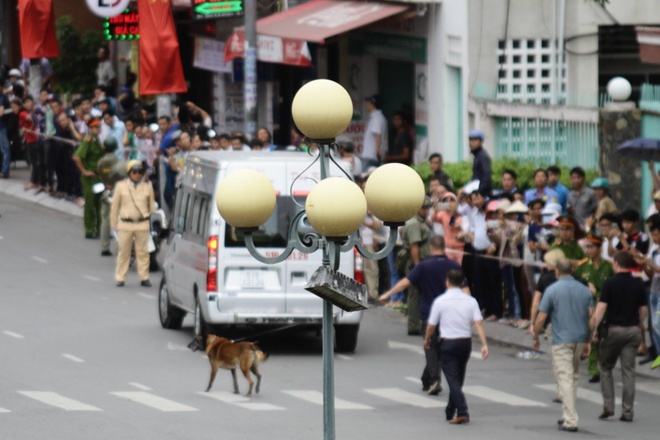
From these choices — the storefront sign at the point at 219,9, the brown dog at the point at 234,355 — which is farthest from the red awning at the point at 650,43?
the storefront sign at the point at 219,9

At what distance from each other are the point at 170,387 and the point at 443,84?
12.5 m

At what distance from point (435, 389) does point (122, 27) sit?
61.0 ft

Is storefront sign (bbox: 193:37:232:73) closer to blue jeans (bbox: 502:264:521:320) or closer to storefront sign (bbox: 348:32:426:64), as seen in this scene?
storefront sign (bbox: 348:32:426:64)

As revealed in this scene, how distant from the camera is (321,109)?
1020 cm

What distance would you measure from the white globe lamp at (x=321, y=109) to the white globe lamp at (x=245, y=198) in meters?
0.44

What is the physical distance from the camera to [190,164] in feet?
66.2

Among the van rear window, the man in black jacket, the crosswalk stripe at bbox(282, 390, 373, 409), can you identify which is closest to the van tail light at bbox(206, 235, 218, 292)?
the van rear window

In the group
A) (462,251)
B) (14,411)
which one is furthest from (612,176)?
(14,411)

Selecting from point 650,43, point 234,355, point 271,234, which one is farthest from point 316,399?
point 650,43

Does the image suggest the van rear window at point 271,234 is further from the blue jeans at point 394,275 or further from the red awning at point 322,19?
the red awning at point 322,19

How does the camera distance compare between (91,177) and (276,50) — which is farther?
(276,50)

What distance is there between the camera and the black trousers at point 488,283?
21062 mm

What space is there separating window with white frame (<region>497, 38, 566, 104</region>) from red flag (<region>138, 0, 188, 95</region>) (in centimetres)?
554

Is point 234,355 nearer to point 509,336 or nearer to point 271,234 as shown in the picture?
point 271,234
